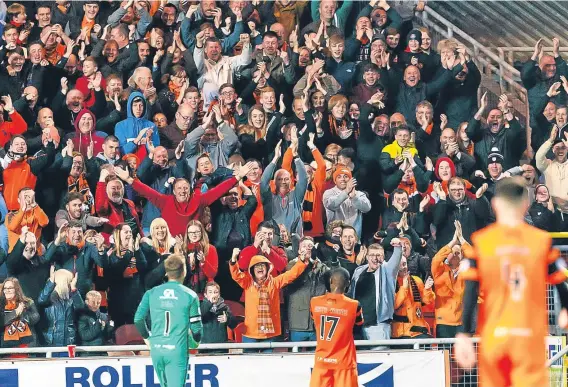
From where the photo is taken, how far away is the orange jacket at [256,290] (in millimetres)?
13127

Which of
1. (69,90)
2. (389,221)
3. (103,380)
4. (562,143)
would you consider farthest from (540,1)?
(103,380)

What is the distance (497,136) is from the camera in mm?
14914

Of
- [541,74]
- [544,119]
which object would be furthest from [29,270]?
[541,74]

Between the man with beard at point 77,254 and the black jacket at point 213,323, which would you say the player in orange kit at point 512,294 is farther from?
the man with beard at point 77,254

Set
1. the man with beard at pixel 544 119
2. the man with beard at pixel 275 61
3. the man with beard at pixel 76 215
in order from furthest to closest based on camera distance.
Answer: the man with beard at pixel 275 61, the man with beard at pixel 544 119, the man with beard at pixel 76 215

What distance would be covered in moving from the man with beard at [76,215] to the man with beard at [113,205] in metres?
0.16

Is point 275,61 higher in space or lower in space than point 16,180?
higher

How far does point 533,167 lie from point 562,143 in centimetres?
43

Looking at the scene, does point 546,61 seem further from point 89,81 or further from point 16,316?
point 16,316

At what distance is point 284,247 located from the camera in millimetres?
13852

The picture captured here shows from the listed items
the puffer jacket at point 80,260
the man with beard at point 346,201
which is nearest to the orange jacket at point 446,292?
the man with beard at point 346,201

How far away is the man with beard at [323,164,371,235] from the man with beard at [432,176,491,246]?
815 millimetres

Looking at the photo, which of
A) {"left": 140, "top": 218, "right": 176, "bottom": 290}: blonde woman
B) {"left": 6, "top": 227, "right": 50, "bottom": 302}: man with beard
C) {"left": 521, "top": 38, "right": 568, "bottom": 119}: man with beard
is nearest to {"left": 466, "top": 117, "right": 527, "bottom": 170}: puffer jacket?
{"left": 521, "top": 38, "right": 568, "bottom": 119}: man with beard

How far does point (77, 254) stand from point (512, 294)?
7.17 m
